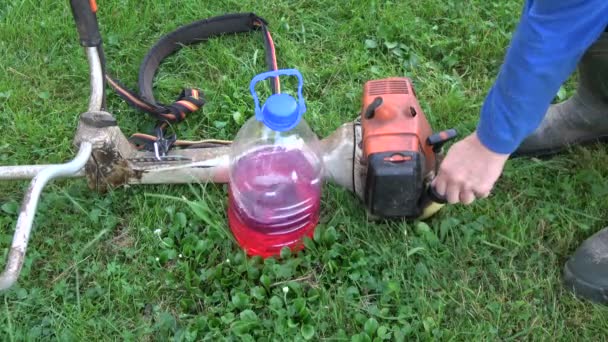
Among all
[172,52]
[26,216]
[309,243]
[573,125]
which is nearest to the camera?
[26,216]

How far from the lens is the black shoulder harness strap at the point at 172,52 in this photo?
2.49 meters

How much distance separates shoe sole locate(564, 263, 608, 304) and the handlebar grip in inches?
64.3

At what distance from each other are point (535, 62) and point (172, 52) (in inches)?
67.4

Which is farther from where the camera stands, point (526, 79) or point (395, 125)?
point (395, 125)

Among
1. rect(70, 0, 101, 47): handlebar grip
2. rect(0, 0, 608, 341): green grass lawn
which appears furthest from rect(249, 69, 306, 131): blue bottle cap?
rect(70, 0, 101, 47): handlebar grip

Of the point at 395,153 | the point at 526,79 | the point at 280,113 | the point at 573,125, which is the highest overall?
the point at 526,79

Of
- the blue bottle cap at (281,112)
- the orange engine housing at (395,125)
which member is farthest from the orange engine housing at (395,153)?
the blue bottle cap at (281,112)

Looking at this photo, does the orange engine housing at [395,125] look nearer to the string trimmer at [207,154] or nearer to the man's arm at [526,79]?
the string trimmer at [207,154]

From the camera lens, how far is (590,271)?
6.57ft

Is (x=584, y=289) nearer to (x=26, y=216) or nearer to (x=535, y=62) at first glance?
(x=535, y=62)

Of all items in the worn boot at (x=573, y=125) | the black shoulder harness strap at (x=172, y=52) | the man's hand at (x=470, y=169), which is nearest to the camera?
the man's hand at (x=470, y=169)

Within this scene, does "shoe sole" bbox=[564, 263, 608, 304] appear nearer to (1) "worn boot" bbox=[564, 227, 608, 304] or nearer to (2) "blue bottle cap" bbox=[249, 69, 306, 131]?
(1) "worn boot" bbox=[564, 227, 608, 304]

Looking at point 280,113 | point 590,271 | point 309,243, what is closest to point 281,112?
point 280,113

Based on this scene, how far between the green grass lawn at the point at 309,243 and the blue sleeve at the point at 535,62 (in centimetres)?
58
